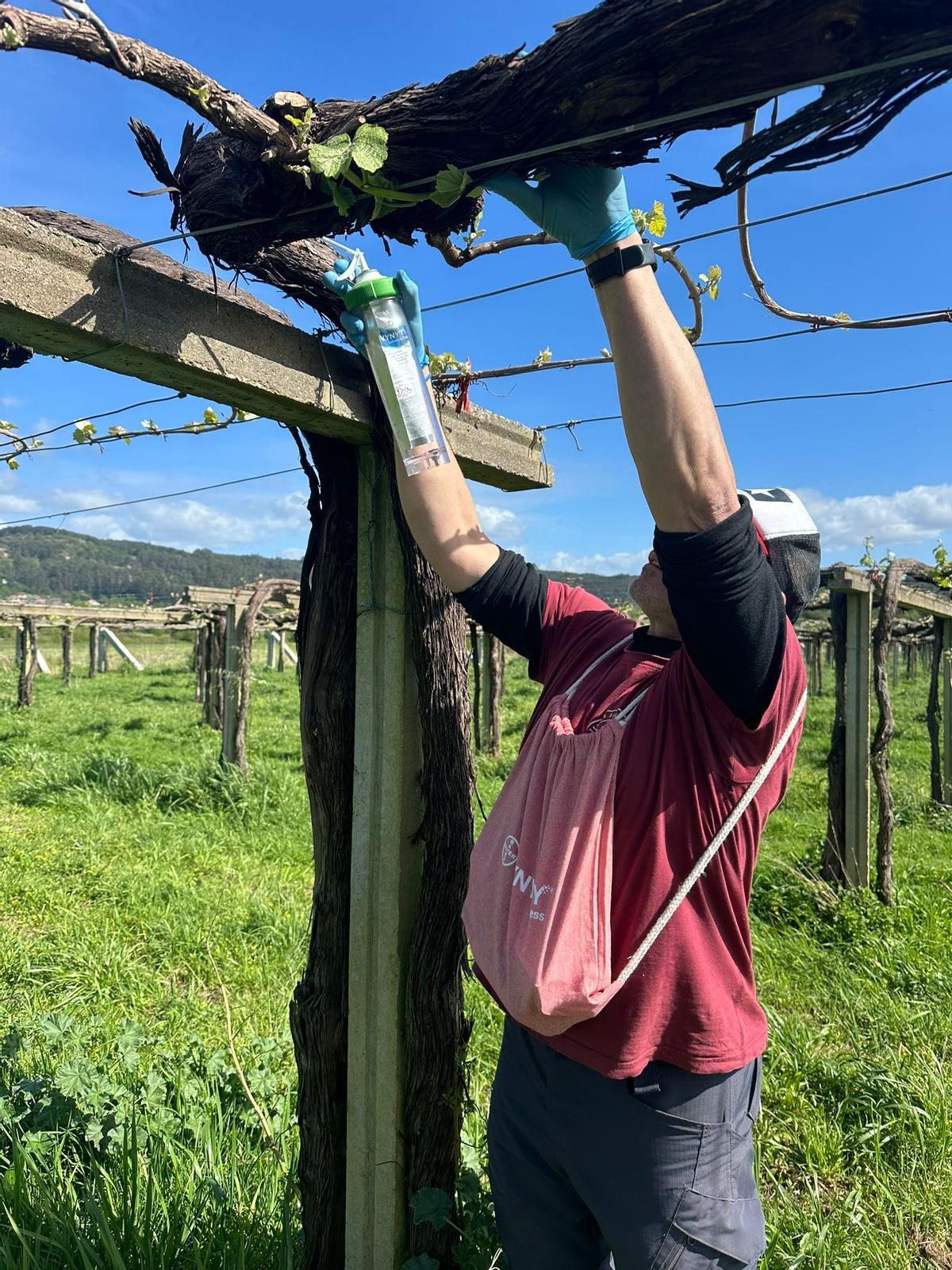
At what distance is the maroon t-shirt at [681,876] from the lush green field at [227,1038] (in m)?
1.01

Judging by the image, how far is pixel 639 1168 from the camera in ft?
4.60

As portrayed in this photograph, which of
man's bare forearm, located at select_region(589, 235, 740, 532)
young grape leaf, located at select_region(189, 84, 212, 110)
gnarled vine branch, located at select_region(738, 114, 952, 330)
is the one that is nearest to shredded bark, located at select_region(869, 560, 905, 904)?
gnarled vine branch, located at select_region(738, 114, 952, 330)

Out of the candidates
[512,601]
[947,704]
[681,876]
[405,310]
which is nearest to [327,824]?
[512,601]

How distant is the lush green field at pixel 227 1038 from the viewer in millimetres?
2297

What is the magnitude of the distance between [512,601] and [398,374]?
52cm

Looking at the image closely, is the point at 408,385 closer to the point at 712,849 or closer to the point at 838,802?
the point at 712,849

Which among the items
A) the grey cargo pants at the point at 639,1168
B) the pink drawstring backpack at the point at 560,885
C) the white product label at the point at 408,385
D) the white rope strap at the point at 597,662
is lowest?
the grey cargo pants at the point at 639,1168

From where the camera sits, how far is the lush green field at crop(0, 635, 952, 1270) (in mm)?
2297

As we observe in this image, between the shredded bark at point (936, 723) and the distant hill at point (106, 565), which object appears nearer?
the shredded bark at point (936, 723)

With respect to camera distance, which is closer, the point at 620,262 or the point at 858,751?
the point at 620,262

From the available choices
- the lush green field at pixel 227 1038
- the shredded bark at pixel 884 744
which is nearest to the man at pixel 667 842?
the lush green field at pixel 227 1038

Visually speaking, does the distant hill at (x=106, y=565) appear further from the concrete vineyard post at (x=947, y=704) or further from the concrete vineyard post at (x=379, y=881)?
the concrete vineyard post at (x=379, y=881)

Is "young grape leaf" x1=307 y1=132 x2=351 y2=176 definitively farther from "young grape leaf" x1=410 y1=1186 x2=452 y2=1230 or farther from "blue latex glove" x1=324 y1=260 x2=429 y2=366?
"young grape leaf" x1=410 y1=1186 x2=452 y2=1230

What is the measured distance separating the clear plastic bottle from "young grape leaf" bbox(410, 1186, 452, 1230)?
1.60m
